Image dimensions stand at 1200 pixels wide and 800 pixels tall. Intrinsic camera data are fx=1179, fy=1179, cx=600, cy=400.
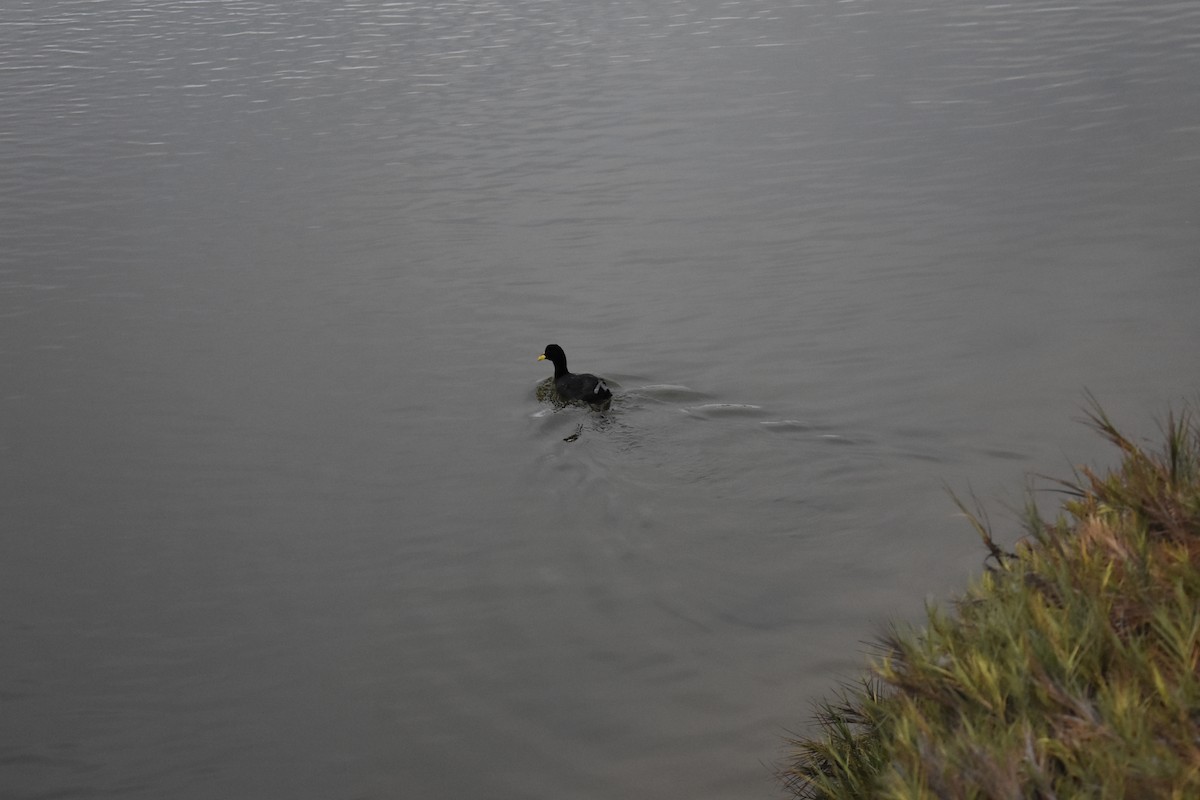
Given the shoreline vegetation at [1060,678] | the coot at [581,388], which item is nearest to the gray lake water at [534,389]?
the coot at [581,388]

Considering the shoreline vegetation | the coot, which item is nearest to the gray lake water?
the coot

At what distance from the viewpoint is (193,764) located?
6.79 meters

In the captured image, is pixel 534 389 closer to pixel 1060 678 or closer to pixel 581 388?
pixel 581 388

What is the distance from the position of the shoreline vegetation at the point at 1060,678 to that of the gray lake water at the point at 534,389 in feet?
3.95

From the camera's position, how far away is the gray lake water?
7117 millimetres

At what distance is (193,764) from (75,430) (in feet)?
18.2

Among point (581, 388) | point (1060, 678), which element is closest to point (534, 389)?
point (581, 388)

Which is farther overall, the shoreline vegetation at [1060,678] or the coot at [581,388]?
the coot at [581,388]

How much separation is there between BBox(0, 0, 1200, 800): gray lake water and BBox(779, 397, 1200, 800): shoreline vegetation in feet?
3.95

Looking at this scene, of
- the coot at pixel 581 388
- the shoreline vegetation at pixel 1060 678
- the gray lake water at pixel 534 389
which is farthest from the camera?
the coot at pixel 581 388

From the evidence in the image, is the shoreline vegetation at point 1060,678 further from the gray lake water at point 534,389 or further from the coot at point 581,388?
the coot at point 581,388

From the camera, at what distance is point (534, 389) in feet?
38.1

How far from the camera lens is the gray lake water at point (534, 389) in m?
7.12

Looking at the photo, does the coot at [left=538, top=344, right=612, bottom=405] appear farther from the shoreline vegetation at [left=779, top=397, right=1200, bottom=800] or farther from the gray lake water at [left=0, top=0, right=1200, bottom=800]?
the shoreline vegetation at [left=779, top=397, right=1200, bottom=800]
